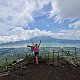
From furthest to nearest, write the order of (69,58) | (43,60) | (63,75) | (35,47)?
(69,58), (43,60), (35,47), (63,75)

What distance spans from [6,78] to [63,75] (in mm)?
5793

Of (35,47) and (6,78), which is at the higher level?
(35,47)

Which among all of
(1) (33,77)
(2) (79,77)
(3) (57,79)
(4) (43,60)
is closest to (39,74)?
(1) (33,77)

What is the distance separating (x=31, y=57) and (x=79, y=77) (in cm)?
1479

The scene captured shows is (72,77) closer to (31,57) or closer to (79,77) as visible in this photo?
(79,77)

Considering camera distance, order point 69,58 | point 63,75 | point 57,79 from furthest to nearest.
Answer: point 69,58
point 63,75
point 57,79

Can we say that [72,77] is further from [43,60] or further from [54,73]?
[43,60]

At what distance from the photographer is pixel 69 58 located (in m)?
38.6

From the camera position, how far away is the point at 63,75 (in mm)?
22859

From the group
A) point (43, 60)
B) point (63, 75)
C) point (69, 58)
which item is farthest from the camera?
point (69, 58)

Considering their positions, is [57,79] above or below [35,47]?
below

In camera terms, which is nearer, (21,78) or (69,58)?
(21,78)

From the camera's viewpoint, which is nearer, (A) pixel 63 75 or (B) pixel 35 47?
(A) pixel 63 75

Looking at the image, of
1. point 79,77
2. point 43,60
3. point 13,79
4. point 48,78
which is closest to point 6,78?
point 13,79
